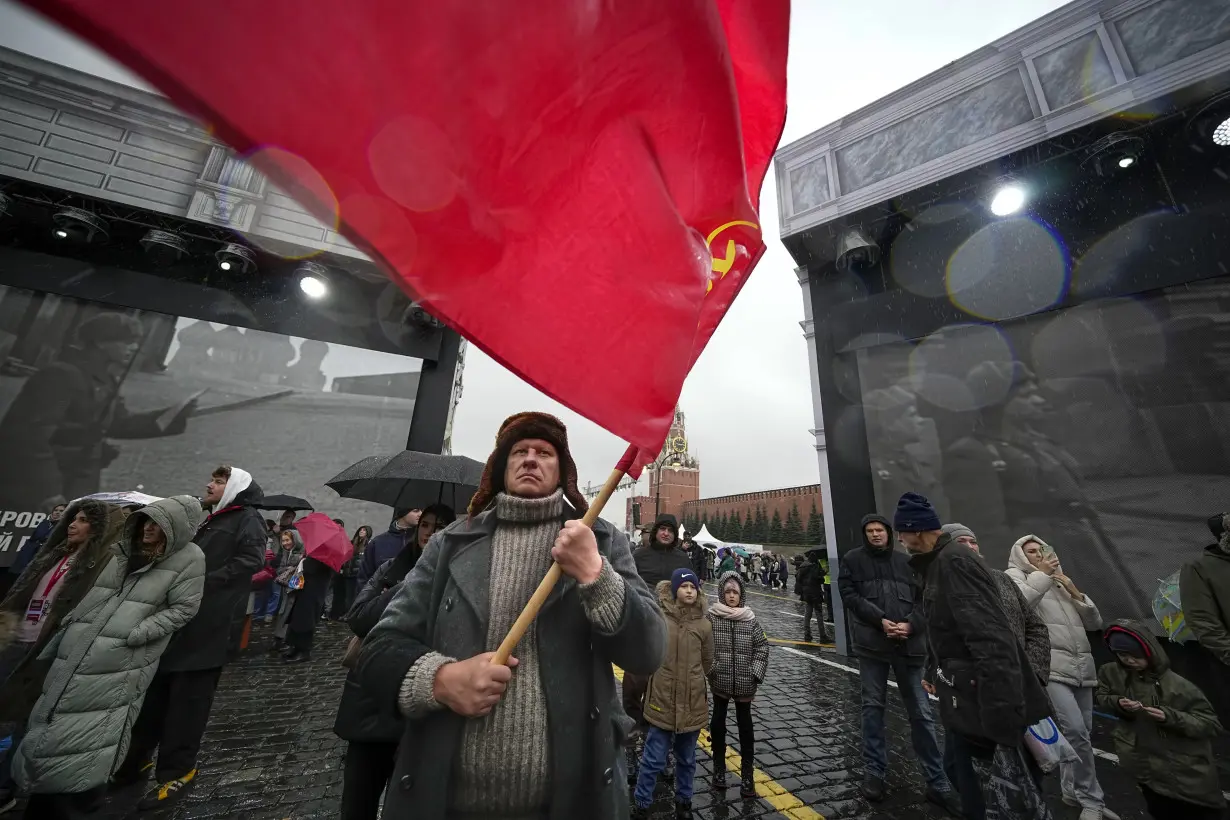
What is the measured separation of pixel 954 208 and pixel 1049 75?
2.48 meters

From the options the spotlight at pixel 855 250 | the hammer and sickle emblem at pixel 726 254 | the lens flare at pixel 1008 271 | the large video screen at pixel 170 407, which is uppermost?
the spotlight at pixel 855 250

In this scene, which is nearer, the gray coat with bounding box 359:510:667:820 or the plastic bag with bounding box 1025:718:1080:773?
the gray coat with bounding box 359:510:667:820

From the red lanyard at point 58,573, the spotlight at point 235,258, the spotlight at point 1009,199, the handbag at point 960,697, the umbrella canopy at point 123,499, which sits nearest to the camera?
the handbag at point 960,697

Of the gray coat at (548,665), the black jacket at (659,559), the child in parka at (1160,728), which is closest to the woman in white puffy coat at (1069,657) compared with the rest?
the child in parka at (1160,728)

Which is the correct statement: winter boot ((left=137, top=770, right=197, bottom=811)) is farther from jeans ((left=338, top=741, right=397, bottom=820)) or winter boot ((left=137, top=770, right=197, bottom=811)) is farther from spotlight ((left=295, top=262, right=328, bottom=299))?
spotlight ((left=295, top=262, right=328, bottom=299))

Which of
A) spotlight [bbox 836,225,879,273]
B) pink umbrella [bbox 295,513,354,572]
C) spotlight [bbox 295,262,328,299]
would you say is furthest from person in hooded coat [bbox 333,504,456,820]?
spotlight [bbox 295,262,328,299]

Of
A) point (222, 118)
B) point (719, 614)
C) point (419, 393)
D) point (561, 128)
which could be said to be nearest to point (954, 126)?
point (719, 614)

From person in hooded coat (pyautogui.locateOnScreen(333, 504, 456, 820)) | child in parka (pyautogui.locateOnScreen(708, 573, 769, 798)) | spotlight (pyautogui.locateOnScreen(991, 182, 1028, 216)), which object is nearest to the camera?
person in hooded coat (pyautogui.locateOnScreen(333, 504, 456, 820))

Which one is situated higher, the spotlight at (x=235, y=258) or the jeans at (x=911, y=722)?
the spotlight at (x=235, y=258)

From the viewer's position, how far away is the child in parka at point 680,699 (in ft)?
10.8

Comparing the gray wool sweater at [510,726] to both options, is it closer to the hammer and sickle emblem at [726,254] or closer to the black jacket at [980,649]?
the hammer and sickle emblem at [726,254]

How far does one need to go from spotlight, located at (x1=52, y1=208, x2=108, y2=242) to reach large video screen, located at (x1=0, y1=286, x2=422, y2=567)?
1476 millimetres

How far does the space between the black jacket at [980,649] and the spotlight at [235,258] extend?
14.8 m

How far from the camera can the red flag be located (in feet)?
2.60
